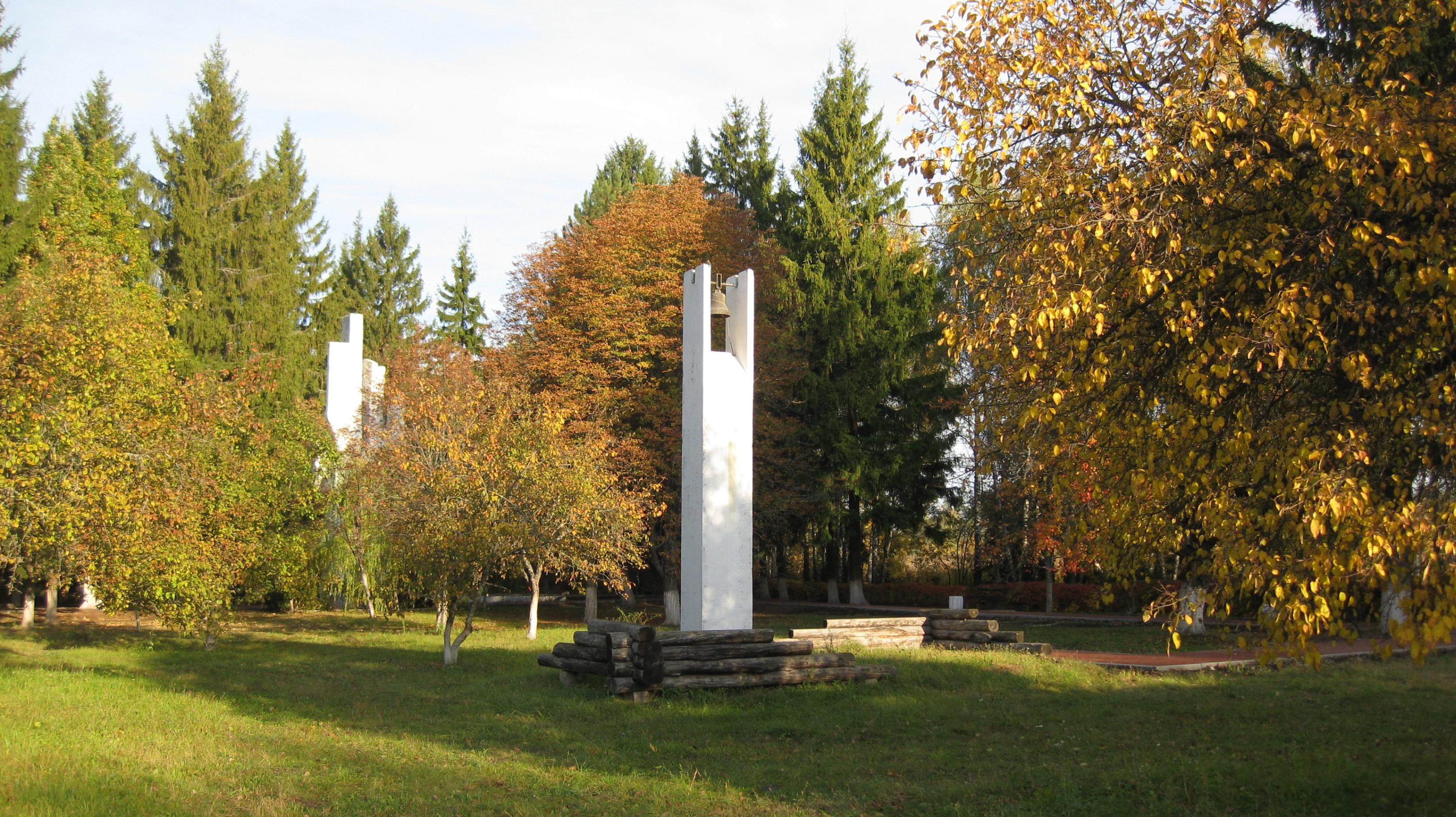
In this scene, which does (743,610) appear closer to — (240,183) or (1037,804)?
(1037,804)

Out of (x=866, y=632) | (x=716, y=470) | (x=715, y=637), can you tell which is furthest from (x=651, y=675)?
(x=866, y=632)

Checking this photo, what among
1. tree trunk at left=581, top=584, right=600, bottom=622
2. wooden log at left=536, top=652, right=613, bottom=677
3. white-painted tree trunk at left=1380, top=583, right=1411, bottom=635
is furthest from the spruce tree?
white-painted tree trunk at left=1380, top=583, right=1411, bottom=635

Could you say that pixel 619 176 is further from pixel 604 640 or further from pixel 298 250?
pixel 604 640

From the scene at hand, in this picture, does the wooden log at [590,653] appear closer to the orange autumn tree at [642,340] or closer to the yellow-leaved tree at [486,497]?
the yellow-leaved tree at [486,497]

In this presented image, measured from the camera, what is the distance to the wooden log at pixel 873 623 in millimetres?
19578

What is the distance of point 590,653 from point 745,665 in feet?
7.77

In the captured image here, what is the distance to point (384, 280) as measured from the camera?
56562 millimetres

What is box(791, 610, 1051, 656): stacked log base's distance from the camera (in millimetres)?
19203

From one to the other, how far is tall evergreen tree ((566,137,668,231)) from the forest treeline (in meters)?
7.80

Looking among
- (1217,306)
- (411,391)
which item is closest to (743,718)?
(1217,306)

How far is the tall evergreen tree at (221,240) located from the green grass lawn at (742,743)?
2127 cm

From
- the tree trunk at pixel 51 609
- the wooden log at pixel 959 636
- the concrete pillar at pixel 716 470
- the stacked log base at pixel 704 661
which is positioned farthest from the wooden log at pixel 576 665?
the tree trunk at pixel 51 609

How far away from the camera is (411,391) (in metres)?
33.6

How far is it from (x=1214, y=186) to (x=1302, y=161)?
572mm
